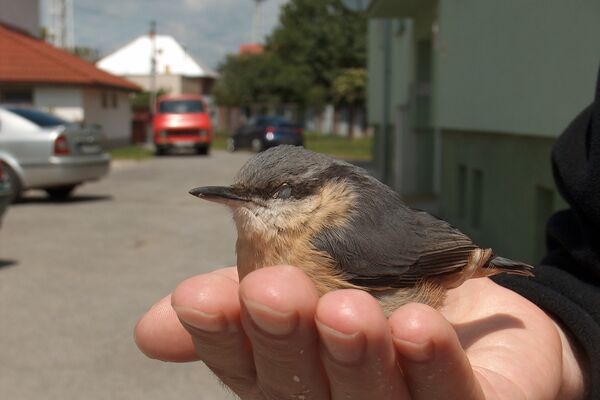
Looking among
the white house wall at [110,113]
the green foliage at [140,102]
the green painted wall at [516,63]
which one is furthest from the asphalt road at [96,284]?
the green foliage at [140,102]

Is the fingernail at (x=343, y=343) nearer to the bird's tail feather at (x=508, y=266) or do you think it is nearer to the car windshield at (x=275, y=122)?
the bird's tail feather at (x=508, y=266)

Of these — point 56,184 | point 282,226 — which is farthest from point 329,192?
point 56,184

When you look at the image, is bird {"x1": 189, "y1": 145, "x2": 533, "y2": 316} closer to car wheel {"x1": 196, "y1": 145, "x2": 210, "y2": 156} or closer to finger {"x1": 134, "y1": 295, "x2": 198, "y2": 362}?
finger {"x1": 134, "y1": 295, "x2": 198, "y2": 362}

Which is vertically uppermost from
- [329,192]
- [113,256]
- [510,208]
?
[329,192]

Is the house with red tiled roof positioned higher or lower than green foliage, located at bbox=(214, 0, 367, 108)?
lower

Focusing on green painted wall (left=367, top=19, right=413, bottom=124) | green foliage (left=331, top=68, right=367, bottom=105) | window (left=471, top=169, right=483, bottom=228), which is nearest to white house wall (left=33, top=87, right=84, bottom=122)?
green painted wall (left=367, top=19, right=413, bottom=124)

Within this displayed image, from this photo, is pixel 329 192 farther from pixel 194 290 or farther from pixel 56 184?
pixel 56 184
